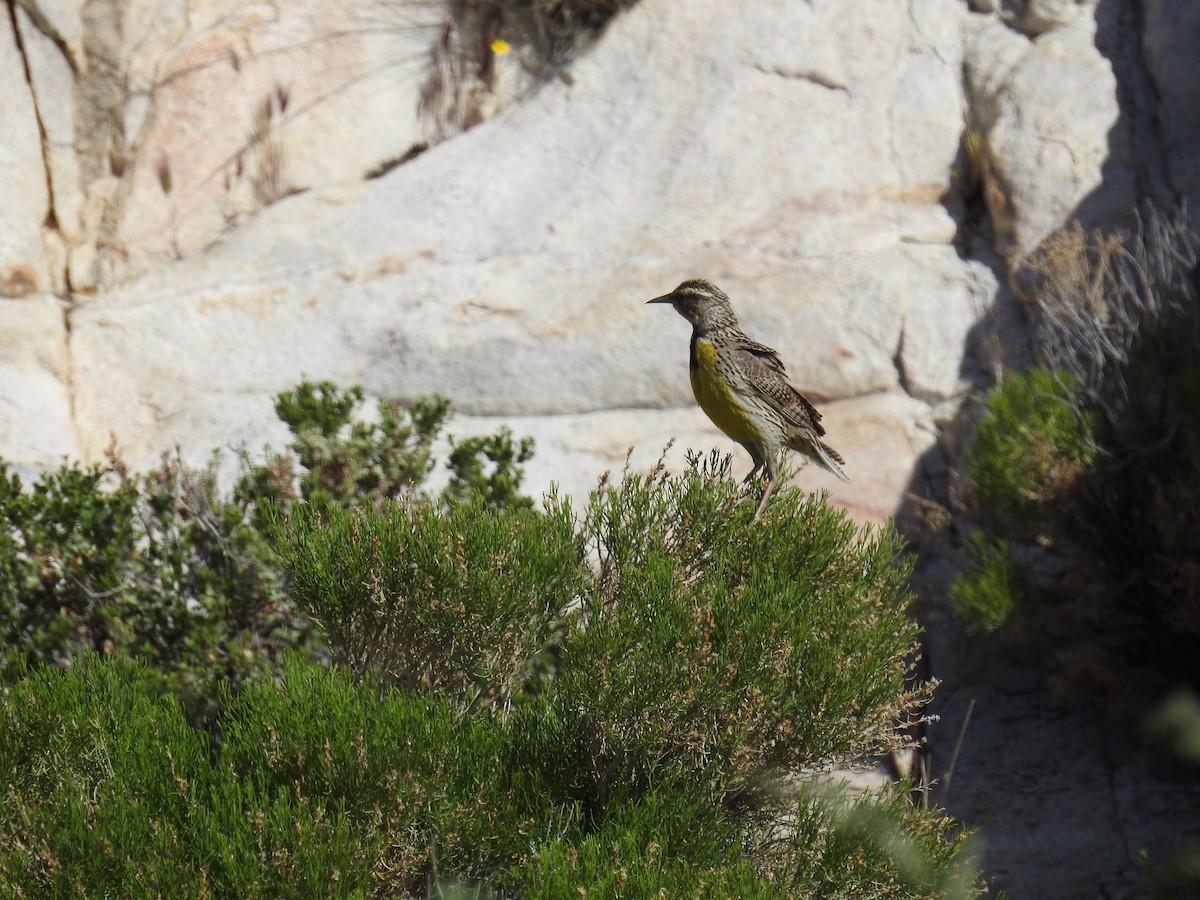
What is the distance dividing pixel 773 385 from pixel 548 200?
14.1 feet

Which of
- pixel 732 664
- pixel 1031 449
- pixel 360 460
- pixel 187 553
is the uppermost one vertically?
pixel 732 664

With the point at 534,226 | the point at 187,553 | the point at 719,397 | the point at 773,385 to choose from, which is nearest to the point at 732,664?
the point at 719,397

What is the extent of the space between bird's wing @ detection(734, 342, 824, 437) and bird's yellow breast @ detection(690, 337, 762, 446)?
0.11 meters

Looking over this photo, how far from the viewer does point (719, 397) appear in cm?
599

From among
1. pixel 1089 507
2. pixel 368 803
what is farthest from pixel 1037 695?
pixel 368 803

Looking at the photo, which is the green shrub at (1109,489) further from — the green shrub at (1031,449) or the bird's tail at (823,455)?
the bird's tail at (823,455)

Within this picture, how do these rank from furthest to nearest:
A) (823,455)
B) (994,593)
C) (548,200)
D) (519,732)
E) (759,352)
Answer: (548,200), (994,593), (823,455), (759,352), (519,732)

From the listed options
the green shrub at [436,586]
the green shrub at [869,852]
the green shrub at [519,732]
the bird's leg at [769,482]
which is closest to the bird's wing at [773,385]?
the bird's leg at [769,482]

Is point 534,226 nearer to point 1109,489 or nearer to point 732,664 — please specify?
point 1109,489

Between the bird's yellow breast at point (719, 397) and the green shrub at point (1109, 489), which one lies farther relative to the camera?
the green shrub at point (1109, 489)

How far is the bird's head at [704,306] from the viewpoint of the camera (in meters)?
6.29

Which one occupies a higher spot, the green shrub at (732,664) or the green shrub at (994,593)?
the green shrub at (732,664)

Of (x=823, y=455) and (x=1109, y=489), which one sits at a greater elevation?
(x=823, y=455)

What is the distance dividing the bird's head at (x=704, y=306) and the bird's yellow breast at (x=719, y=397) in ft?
0.44
